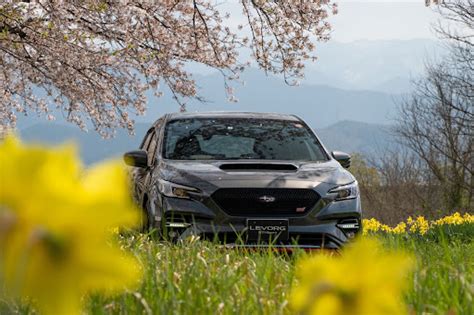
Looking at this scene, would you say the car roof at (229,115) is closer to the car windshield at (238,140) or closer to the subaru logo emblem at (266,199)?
the car windshield at (238,140)

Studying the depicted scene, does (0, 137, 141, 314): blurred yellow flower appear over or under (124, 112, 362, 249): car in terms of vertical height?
over

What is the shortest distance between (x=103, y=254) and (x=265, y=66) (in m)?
14.8

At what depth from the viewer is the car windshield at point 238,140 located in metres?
7.74

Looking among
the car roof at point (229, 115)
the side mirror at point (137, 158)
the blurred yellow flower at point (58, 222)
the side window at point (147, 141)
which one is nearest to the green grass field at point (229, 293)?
the blurred yellow flower at point (58, 222)

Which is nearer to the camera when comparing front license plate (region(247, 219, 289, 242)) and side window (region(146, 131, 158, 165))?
A: front license plate (region(247, 219, 289, 242))

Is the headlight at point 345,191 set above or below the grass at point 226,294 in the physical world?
below

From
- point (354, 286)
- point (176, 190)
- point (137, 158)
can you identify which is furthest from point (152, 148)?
point (354, 286)

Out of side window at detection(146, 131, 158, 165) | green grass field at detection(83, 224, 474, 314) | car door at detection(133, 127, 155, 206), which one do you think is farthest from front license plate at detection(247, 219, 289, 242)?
green grass field at detection(83, 224, 474, 314)

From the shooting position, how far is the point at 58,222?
74cm

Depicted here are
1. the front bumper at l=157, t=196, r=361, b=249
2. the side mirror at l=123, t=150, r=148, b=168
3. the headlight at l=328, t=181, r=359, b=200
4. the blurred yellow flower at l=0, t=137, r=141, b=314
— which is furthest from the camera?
the side mirror at l=123, t=150, r=148, b=168

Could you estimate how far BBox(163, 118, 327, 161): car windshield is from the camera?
7.74 meters

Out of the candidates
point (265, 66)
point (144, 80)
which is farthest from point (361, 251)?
point (144, 80)

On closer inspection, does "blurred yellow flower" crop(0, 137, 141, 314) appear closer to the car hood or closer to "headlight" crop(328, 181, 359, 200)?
the car hood

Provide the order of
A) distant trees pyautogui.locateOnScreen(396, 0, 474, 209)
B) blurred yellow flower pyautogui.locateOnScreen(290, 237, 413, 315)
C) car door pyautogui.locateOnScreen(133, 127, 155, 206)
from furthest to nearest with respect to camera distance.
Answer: distant trees pyautogui.locateOnScreen(396, 0, 474, 209), car door pyautogui.locateOnScreen(133, 127, 155, 206), blurred yellow flower pyautogui.locateOnScreen(290, 237, 413, 315)
